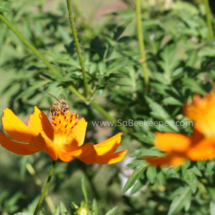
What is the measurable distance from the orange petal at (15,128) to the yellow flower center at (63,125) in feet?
0.28

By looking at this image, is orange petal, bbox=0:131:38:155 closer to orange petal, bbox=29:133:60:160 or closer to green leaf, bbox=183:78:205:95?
orange petal, bbox=29:133:60:160

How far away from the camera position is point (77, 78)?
3.95ft

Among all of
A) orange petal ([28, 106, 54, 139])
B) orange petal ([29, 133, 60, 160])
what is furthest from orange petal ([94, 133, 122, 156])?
orange petal ([28, 106, 54, 139])

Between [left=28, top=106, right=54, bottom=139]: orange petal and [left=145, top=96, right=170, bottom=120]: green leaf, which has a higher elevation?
[left=28, top=106, right=54, bottom=139]: orange petal

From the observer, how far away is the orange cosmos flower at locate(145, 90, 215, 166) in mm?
546

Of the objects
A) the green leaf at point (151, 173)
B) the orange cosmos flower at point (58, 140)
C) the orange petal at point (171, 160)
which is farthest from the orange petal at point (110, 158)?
the orange petal at point (171, 160)

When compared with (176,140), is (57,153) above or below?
below

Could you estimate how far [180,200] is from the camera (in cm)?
132

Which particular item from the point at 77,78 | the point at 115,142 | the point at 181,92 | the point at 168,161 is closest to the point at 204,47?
the point at 181,92

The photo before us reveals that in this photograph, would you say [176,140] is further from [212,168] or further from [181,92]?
[181,92]

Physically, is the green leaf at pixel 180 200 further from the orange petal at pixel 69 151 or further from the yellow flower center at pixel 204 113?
the yellow flower center at pixel 204 113

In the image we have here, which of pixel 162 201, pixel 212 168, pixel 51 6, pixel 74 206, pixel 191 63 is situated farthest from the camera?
pixel 51 6

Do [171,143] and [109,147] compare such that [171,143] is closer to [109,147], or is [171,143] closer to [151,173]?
[109,147]

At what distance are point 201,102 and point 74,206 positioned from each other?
56 cm
